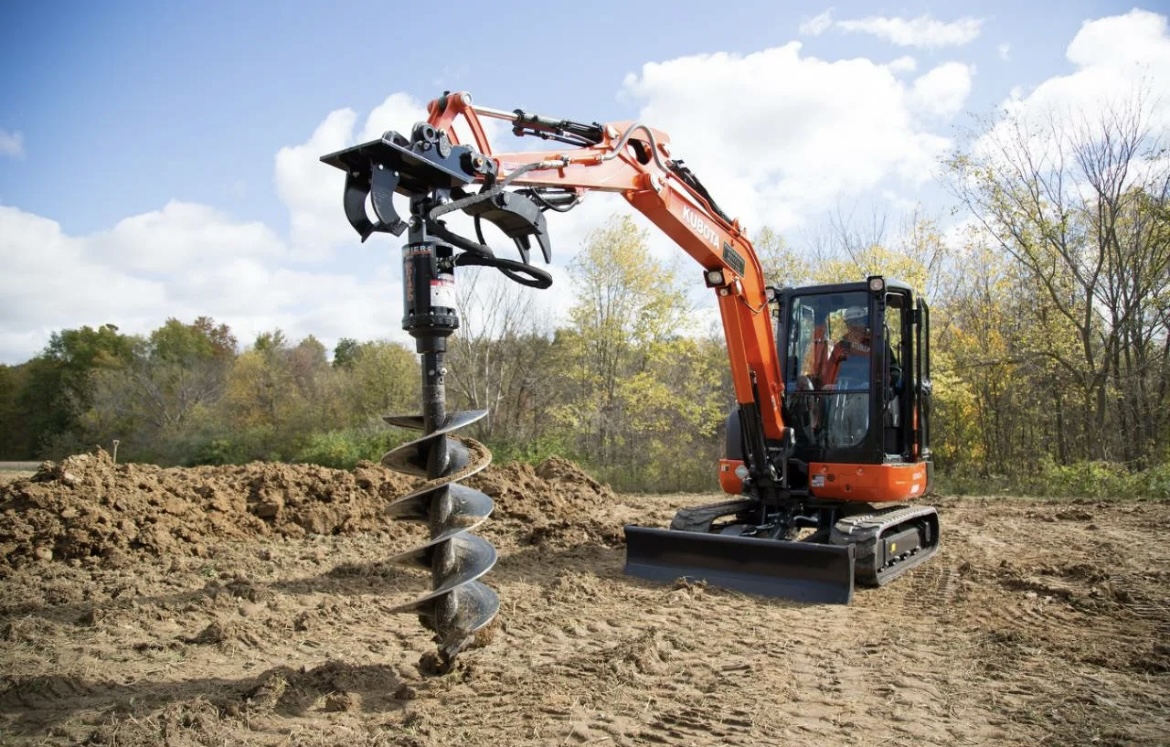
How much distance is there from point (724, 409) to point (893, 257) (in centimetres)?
675

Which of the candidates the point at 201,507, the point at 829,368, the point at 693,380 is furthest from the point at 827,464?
the point at 693,380

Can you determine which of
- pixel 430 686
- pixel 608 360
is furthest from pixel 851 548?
pixel 608 360

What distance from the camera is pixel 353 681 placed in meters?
3.99

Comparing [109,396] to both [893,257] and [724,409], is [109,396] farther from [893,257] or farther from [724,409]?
[893,257]

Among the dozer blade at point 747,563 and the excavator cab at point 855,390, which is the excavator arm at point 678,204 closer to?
the excavator cab at point 855,390

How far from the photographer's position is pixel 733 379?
6.83 metres

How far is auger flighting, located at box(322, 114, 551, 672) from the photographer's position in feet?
12.2

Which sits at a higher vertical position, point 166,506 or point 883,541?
point 166,506

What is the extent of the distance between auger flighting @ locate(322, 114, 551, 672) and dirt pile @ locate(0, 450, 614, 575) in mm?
4647

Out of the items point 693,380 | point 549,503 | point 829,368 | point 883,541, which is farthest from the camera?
point 693,380

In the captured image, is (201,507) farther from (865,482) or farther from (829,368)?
(865,482)

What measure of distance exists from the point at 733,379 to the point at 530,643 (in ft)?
10.2

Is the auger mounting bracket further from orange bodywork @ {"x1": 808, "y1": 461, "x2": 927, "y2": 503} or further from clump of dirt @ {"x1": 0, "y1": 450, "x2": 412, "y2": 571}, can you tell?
clump of dirt @ {"x1": 0, "y1": 450, "x2": 412, "y2": 571}

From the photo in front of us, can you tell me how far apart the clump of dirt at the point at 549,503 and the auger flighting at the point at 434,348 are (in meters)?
4.47
